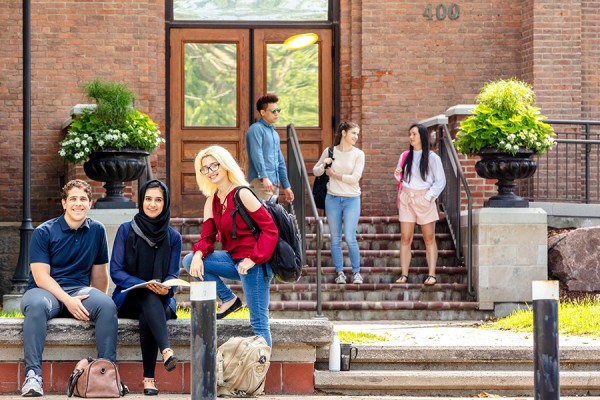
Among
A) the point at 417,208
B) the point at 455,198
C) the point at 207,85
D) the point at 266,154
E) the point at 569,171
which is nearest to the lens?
the point at 266,154

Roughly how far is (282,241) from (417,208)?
5.19 meters

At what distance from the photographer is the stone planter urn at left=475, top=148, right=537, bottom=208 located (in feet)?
43.5

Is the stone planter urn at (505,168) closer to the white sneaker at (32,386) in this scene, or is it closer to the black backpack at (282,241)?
the black backpack at (282,241)

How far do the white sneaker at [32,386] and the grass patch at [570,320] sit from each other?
4.76m

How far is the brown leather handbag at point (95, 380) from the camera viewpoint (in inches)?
317

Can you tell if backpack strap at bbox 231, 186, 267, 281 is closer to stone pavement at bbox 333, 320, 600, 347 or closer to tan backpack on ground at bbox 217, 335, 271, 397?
tan backpack on ground at bbox 217, 335, 271, 397

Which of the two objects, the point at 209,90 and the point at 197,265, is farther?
the point at 209,90

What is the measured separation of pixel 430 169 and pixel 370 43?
3169 mm

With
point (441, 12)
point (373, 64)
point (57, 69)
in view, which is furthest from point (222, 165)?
point (441, 12)

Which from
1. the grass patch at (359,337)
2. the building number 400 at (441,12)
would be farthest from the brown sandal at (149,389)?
the building number 400 at (441,12)

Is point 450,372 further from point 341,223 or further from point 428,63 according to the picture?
point 428,63

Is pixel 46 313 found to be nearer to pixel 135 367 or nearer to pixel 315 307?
pixel 135 367

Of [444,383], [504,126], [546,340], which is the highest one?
[504,126]

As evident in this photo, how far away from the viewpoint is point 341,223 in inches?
515
